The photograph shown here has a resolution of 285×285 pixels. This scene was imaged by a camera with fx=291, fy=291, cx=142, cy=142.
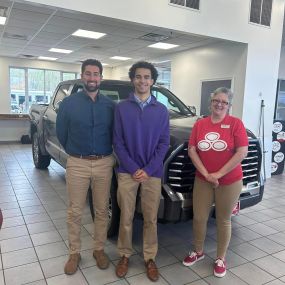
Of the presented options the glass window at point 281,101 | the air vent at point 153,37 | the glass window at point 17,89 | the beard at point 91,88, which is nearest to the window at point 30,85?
the glass window at point 17,89

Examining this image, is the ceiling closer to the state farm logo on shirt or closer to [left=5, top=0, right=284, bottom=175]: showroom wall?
[left=5, top=0, right=284, bottom=175]: showroom wall

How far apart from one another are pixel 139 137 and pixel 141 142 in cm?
4

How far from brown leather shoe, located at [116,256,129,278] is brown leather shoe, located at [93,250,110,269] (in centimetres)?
13

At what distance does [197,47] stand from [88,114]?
5495mm

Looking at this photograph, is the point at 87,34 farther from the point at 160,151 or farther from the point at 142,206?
the point at 142,206

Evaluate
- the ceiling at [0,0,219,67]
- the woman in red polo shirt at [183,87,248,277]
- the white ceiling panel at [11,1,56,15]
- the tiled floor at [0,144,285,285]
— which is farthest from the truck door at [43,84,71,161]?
the woman in red polo shirt at [183,87,248,277]

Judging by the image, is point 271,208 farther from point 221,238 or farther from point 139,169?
point 139,169

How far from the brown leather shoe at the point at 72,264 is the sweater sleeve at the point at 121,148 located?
0.93m

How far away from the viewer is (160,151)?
229 cm

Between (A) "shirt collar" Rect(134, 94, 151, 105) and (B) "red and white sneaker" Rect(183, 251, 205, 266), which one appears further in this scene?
(B) "red and white sneaker" Rect(183, 251, 205, 266)

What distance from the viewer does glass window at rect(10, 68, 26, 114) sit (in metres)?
10.8

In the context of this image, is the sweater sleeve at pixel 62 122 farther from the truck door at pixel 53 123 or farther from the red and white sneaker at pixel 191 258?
the truck door at pixel 53 123

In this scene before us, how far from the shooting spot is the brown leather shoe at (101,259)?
99.7 inches

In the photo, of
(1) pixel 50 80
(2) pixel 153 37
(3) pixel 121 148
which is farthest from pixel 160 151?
(1) pixel 50 80
